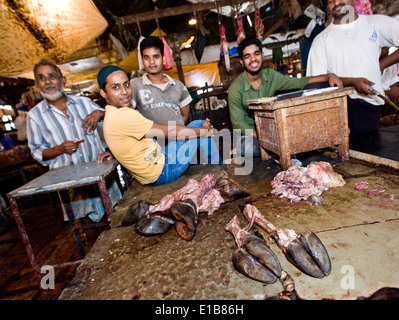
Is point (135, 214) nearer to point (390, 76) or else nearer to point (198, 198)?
point (198, 198)

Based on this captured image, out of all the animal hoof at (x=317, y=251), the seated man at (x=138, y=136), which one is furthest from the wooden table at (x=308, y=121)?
the animal hoof at (x=317, y=251)

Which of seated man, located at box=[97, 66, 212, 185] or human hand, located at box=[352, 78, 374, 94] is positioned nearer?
seated man, located at box=[97, 66, 212, 185]

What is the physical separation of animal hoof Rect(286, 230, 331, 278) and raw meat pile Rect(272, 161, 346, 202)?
0.85 meters

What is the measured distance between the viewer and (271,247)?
1.62 metres

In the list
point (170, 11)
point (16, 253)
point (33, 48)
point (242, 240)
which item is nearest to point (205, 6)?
point (170, 11)

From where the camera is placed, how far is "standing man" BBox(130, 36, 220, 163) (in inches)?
143

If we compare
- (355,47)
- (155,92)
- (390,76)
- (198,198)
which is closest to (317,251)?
(198,198)

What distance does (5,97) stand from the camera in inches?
393

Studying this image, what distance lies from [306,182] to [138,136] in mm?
2109

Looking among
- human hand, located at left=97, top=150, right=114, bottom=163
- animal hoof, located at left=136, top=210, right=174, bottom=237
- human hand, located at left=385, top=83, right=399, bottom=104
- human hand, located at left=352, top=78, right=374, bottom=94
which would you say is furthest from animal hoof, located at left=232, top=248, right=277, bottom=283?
human hand, located at left=385, top=83, right=399, bottom=104

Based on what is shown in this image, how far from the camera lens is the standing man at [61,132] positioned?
3.29m

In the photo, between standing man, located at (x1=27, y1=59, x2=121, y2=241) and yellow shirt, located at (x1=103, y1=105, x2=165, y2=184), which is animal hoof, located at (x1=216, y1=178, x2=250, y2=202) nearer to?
yellow shirt, located at (x1=103, y1=105, x2=165, y2=184)
